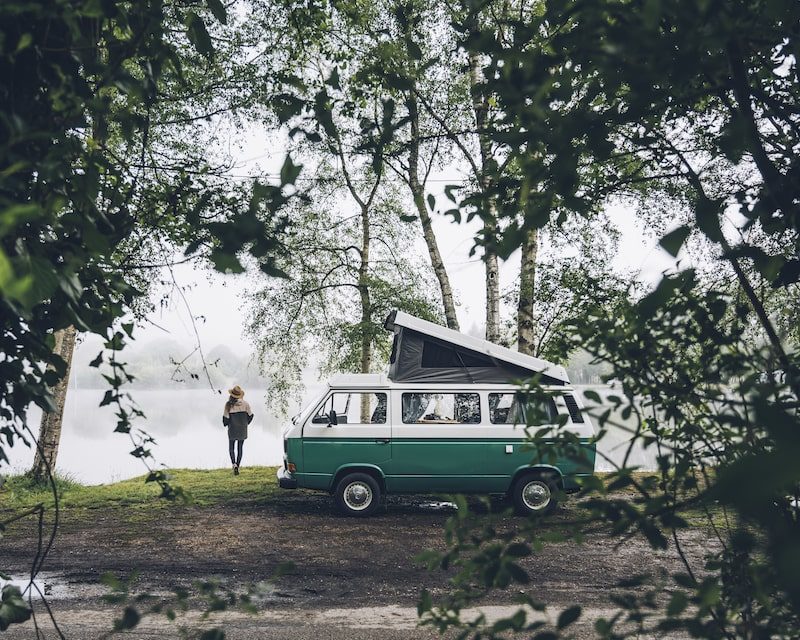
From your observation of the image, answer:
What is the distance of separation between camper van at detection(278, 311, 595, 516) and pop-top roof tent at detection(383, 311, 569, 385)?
2 cm

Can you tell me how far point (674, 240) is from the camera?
1.20 m

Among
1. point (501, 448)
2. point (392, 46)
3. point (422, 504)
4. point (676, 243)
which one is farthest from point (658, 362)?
point (422, 504)

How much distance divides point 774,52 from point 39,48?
9.54 feet

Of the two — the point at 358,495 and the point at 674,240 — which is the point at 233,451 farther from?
the point at 674,240

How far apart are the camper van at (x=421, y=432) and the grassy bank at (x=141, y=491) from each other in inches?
71.8

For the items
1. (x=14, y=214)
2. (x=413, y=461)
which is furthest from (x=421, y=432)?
(x=14, y=214)

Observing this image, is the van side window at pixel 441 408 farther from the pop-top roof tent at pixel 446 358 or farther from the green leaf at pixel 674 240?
the green leaf at pixel 674 240

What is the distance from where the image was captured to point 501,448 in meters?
10.4

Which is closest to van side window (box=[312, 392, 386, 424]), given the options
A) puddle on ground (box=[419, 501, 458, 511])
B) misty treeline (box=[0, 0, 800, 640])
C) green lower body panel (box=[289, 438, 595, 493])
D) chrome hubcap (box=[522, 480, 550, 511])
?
green lower body panel (box=[289, 438, 595, 493])

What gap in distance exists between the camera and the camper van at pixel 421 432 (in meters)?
10.3

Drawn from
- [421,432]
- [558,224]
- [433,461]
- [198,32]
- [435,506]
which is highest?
[198,32]

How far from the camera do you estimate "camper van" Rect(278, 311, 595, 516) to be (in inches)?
405

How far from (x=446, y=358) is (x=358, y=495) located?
2.42 m

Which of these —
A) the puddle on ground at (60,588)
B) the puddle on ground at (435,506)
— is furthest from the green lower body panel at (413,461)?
the puddle on ground at (60,588)
